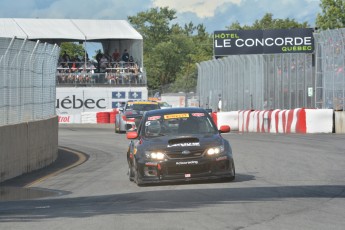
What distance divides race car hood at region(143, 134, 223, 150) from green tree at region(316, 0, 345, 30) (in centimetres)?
6328

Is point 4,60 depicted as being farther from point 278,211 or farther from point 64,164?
point 278,211

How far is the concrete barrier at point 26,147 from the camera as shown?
55.8 ft

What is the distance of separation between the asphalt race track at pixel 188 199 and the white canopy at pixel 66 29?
36.7 m

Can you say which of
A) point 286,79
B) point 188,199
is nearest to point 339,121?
point 286,79

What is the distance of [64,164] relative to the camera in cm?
2114

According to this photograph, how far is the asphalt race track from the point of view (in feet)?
30.0

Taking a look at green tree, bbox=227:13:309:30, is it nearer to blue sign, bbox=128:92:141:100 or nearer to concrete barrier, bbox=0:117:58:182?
blue sign, bbox=128:92:141:100

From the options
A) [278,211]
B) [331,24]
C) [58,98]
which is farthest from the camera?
[331,24]

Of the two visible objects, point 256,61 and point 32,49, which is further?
point 256,61

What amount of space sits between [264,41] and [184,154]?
4665 centimetres

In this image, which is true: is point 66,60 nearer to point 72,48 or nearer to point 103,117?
point 103,117

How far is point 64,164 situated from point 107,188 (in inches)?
292

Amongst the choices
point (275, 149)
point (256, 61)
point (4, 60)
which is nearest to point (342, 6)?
point (256, 61)

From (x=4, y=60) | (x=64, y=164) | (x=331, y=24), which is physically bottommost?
(x=64, y=164)
